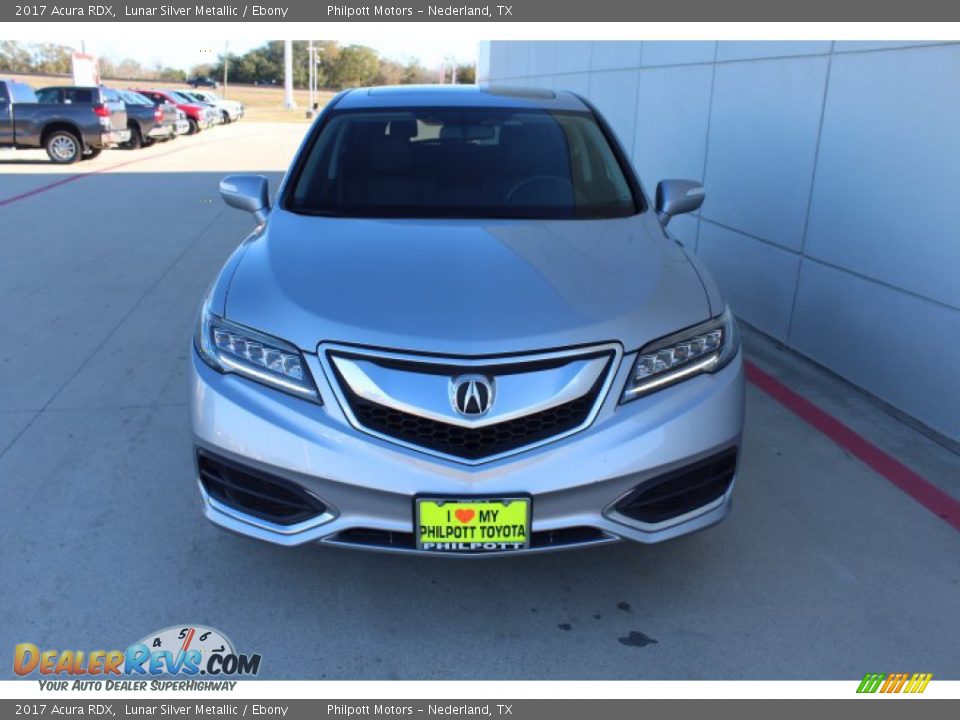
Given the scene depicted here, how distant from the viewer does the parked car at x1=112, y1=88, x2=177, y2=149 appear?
72.1ft

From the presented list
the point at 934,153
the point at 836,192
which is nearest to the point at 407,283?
the point at 934,153

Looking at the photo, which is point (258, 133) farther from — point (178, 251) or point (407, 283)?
point (407, 283)

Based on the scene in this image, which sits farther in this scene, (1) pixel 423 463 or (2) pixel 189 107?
(2) pixel 189 107

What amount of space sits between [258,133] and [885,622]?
29884mm

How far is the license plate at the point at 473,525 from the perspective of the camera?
2469 millimetres

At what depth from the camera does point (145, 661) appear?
8.62 ft

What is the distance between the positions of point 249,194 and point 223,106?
34.7m

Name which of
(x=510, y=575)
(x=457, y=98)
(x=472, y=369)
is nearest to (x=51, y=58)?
(x=457, y=98)

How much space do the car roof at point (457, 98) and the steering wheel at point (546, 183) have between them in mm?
570

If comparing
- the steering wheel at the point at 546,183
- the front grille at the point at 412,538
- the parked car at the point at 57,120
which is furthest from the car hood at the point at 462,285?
the parked car at the point at 57,120

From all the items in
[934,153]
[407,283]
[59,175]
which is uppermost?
[934,153]

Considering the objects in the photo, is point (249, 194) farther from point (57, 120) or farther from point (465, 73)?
point (465, 73)

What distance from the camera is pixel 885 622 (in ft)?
9.33

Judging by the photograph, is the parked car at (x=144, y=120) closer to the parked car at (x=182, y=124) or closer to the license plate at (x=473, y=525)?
the parked car at (x=182, y=124)
